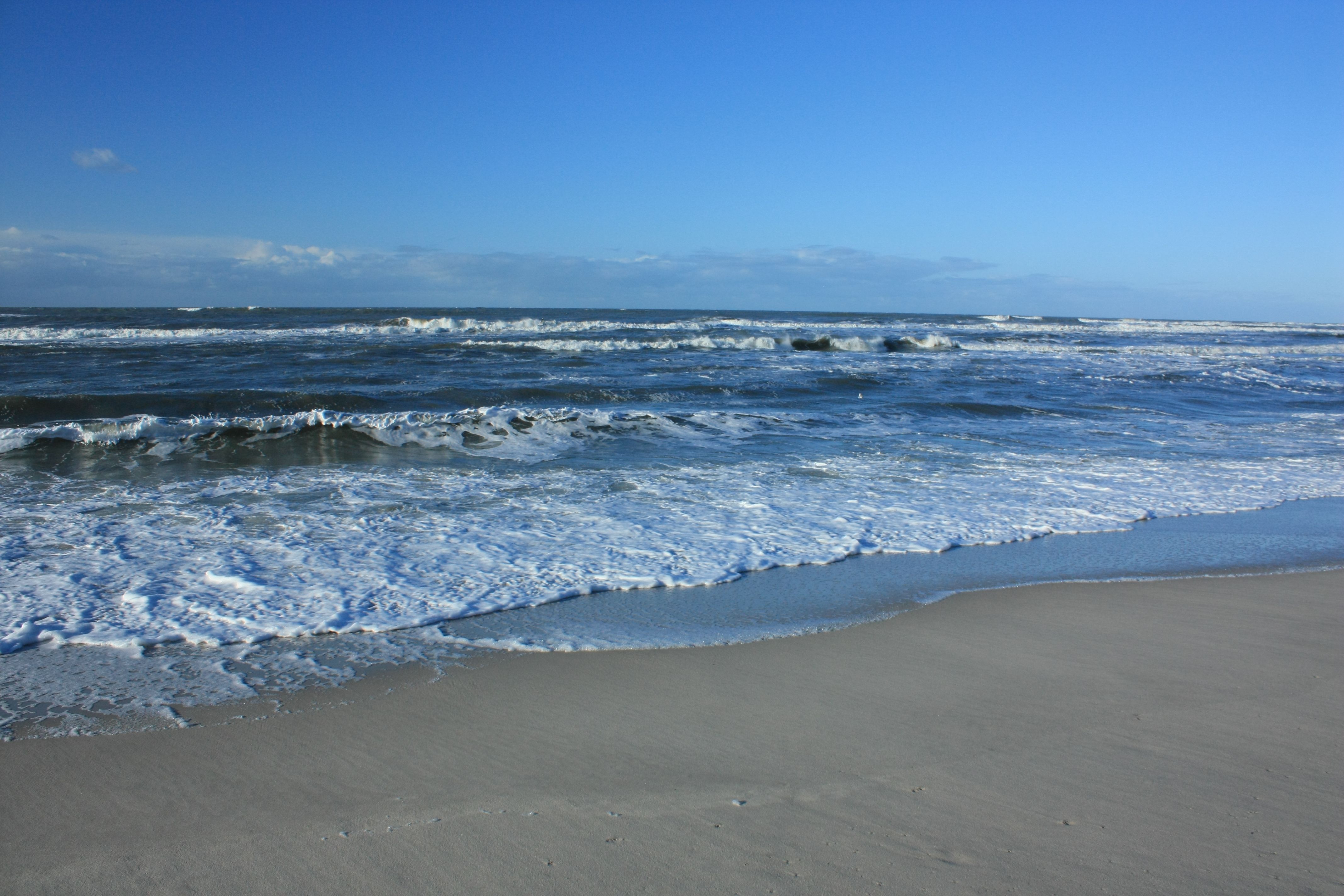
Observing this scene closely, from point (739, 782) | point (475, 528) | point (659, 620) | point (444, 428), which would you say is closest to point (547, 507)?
point (475, 528)

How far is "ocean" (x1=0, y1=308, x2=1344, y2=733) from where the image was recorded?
3393 mm

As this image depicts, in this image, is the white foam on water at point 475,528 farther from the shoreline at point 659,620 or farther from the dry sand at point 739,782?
the dry sand at point 739,782

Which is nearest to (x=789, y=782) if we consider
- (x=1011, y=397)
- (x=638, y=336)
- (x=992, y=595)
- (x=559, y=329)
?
(x=992, y=595)

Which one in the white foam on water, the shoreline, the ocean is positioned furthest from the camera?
the white foam on water

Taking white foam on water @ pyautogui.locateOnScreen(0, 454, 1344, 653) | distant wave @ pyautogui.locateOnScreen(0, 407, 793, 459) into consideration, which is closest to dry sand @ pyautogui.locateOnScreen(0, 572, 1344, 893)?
white foam on water @ pyautogui.locateOnScreen(0, 454, 1344, 653)

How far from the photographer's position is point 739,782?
88.0 inches

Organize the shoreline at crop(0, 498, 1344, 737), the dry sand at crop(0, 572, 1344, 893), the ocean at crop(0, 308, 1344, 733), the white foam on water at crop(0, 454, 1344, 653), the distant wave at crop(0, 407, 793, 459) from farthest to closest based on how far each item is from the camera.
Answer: the distant wave at crop(0, 407, 793, 459) < the white foam on water at crop(0, 454, 1344, 653) < the ocean at crop(0, 308, 1344, 733) < the shoreline at crop(0, 498, 1344, 737) < the dry sand at crop(0, 572, 1344, 893)

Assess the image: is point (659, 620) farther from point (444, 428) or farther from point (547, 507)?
point (444, 428)

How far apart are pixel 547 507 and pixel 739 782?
3650 mm

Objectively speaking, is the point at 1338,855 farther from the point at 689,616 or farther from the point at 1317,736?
the point at 689,616

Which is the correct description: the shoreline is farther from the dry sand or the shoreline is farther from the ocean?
the dry sand

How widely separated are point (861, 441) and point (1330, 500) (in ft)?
13.5

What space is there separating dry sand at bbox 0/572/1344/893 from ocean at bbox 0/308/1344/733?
411mm

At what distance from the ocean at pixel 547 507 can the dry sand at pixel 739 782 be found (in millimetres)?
411
